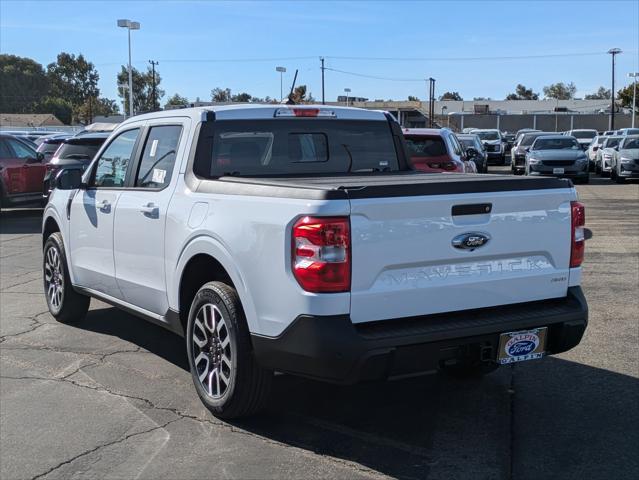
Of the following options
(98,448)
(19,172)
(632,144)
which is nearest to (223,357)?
(98,448)

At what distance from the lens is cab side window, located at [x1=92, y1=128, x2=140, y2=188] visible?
6.16 meters

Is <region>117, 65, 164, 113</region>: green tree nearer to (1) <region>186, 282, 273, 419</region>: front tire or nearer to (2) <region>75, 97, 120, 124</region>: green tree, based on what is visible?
(2) <region>75, 97, 120, 124</region>: green tree

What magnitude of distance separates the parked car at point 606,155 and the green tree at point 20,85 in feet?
325

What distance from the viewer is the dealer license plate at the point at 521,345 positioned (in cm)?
432

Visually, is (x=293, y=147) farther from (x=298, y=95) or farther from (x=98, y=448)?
(x=298, y=95)

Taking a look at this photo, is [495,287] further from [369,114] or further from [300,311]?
[369,114]

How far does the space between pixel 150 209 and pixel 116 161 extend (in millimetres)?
1128

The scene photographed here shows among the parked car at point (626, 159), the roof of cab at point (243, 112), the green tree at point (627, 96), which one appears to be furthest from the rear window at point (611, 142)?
the green tree at point (627, 96)

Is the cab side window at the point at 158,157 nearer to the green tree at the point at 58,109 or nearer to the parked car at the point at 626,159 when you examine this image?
the parked car at the point at 626,159

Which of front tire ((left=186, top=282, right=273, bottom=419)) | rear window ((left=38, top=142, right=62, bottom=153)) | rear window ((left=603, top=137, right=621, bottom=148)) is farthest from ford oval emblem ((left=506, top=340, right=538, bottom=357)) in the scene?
rear window ((left=603, top=137, right=621, bottom=148))

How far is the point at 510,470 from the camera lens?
4.05m

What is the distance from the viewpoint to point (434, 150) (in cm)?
1343

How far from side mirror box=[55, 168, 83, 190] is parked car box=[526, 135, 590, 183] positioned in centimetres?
2064

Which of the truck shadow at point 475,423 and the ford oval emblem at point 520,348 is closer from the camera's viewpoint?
the truck shadow at point 475,423
